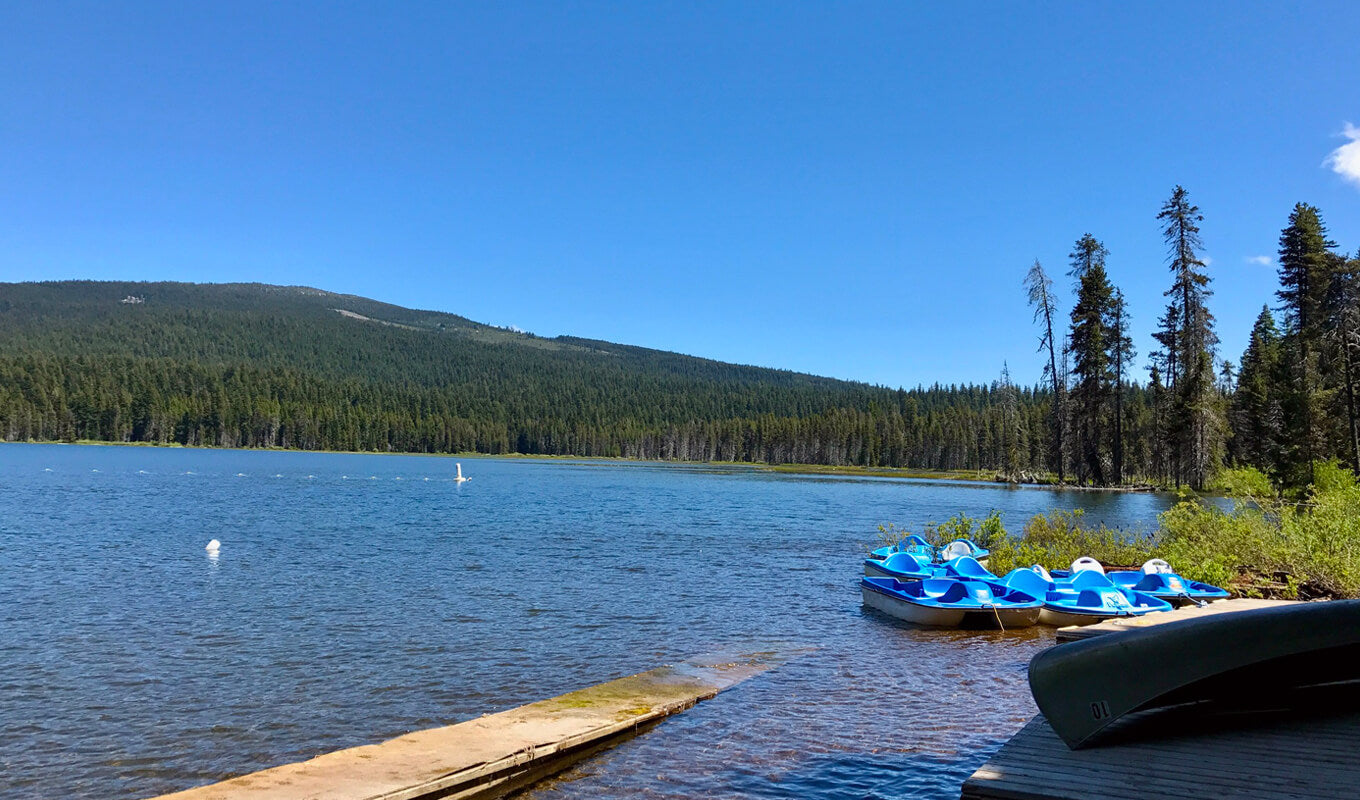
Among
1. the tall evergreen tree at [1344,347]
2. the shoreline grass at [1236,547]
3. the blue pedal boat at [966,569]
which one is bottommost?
the blue pedal boat at [966,569]

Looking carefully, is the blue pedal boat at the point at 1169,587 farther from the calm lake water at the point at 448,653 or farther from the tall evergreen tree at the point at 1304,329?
the tall evergreen tree at the point at 1304,329

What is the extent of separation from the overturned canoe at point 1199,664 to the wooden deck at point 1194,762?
0.24 meters

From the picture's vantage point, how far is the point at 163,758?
33.7 feet

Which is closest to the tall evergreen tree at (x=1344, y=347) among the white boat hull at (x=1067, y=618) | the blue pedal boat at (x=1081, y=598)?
the blue pedal boat at (x=1081, y=598)

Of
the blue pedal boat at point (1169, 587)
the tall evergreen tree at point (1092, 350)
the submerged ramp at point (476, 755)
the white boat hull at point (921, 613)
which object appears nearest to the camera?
the submerged ramp at point (476, 755)

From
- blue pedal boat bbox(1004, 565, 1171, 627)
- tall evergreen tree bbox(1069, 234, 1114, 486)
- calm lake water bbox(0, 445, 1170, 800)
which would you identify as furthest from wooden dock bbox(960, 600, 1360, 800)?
tall evergreen tree bbox(1069, 234, 1114, 486)

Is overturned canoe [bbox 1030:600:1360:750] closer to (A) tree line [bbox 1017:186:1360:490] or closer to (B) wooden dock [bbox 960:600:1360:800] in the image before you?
(B) wooden dock [bbox 960:600:1360:800]

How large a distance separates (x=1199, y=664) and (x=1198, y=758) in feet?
2.42

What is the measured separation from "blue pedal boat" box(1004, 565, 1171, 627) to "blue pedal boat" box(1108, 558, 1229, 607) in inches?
14.5

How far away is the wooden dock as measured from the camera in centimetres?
620

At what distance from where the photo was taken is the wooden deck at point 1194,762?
6.17 meters

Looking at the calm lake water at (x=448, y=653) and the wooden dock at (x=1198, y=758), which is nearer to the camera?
the wooden dock at (x=1198, y=758)

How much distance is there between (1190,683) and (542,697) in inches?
344

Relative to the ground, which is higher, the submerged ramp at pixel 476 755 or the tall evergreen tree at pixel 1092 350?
the tall evergreen tree at pixel 1092 350
